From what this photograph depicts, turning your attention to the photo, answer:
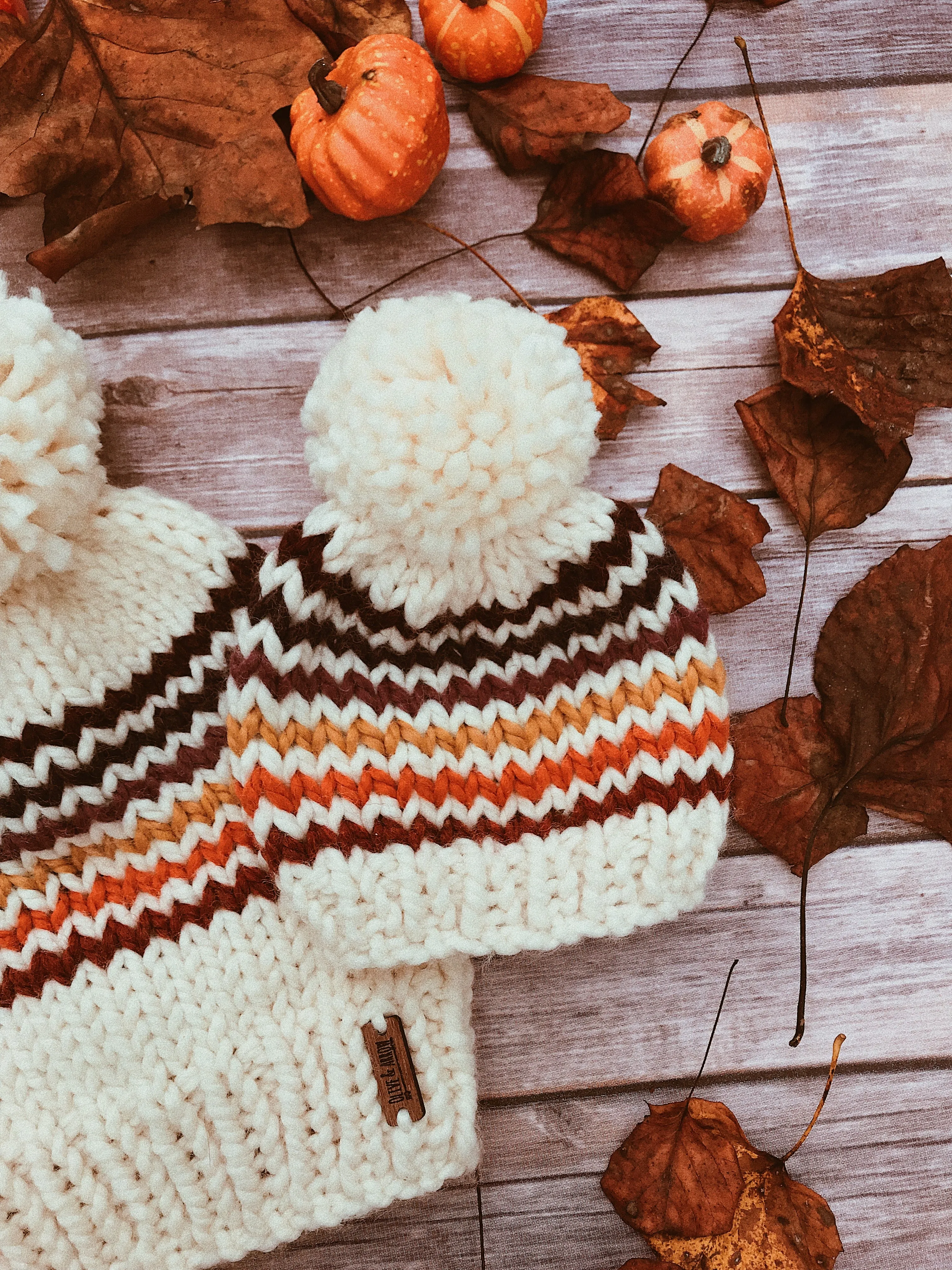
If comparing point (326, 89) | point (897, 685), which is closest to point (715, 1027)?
point (897, 685)

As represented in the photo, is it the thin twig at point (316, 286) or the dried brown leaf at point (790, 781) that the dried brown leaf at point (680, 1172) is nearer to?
the dried brown leaf at point (790, 781)

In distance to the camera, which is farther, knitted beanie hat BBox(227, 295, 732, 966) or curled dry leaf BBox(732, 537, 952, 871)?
curled dry leaf BBox(732, 537, 952, 871)

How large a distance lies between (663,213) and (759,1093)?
0.77m

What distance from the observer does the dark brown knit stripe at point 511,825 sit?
63 cm

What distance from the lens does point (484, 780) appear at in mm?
637

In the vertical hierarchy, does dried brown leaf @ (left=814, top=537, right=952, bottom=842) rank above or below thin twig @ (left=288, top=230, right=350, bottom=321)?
below

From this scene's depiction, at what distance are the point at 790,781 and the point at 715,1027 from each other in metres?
0.23

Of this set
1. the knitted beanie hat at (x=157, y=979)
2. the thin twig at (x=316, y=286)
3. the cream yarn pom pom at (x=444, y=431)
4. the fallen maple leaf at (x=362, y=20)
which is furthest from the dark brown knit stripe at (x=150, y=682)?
the fallen maple leaf at (x=362, y=20)

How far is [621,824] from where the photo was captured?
0.64m

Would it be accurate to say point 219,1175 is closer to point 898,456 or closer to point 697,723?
point 697,723

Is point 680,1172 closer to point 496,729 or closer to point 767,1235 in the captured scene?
point 767,1235

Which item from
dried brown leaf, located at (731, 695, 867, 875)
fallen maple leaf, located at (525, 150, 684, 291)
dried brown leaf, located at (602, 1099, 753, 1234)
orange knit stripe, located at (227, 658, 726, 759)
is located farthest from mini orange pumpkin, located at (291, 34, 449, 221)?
dried brown leaf, located at (602, 1099, 753, 1234)

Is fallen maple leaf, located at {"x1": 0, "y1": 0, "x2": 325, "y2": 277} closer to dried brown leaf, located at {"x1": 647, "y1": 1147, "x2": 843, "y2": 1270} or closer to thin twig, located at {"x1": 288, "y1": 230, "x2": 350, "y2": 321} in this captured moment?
thin twig, located at {"x1": 288, "y1": 230, "x2": 350, "y2": 321}

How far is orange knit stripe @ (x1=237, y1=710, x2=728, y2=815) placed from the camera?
62cm
